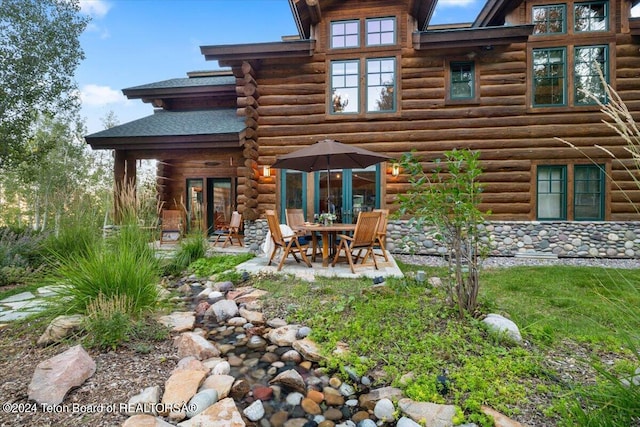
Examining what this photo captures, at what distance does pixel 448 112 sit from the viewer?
23.4ft

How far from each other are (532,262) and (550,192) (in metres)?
1.83

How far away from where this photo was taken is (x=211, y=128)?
24.7ft

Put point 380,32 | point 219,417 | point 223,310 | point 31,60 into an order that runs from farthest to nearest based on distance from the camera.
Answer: point 31,60, point 380,32, point 223,310, point 219,417

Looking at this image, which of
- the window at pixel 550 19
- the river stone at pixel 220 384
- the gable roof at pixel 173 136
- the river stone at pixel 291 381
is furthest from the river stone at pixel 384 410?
the window at pixel 550 19

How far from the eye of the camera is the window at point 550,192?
22.9 feet

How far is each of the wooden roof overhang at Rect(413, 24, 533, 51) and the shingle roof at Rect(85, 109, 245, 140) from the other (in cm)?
494

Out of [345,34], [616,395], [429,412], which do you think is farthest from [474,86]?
[429,412]

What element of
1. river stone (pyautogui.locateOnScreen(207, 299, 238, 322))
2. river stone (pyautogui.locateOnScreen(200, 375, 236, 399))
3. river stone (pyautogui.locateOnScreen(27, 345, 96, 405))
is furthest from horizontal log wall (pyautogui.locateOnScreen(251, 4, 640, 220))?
river stone (pyautogui.locateOnScreen(27, 345, 96, 405))

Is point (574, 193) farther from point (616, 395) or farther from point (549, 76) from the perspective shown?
point (616, 395)

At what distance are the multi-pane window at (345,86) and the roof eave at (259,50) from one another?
0.81 metres

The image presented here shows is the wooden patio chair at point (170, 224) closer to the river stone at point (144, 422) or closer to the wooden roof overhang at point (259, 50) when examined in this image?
the wooden roof overhang at point (259, 50)

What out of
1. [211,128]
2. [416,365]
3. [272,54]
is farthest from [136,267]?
[272,54]

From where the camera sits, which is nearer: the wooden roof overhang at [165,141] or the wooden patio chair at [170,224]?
the wooden roof overhang at [165,141]

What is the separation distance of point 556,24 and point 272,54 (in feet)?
22.0
